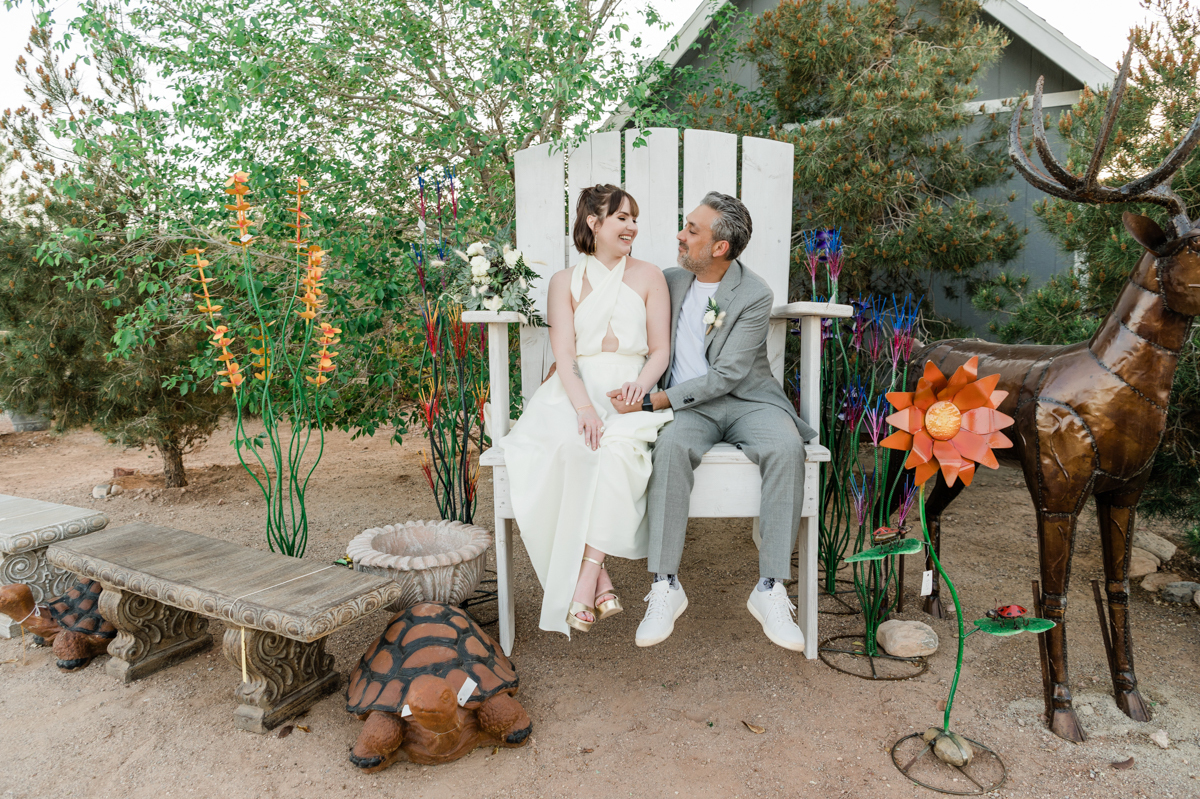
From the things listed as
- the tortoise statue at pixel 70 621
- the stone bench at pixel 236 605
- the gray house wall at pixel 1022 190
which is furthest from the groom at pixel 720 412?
the gray house wall at pixel 1022 190

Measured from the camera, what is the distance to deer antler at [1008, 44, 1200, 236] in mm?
1558

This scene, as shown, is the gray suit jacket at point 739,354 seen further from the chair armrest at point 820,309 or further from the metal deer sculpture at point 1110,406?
the metal deer sculpture at point 1110,406

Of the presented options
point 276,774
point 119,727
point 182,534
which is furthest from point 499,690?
point 182,534

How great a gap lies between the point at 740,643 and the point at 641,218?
5.24ft

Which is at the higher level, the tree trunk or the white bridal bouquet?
the white bridal bouquet

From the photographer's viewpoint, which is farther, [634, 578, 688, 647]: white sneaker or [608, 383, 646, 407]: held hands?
[608, 383, 646, 407]: held hands

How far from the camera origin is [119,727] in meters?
1.87

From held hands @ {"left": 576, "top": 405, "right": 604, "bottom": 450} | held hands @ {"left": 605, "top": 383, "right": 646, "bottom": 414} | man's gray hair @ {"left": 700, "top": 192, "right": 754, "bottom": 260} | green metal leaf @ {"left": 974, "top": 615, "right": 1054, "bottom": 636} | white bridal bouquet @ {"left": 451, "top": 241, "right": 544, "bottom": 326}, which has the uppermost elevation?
man's gray hair @ {"left": 700, "top": 192, "right": 754, "bottom": 260}

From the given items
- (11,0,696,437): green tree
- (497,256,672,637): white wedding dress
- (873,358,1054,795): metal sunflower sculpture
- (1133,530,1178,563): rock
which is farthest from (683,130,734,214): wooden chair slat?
(1133,530,1178,563): rock

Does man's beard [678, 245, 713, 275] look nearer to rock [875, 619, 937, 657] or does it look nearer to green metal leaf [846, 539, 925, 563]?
green metal leaf [846, 539, 925, 563]

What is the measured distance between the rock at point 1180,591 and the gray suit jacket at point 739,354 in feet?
5.05

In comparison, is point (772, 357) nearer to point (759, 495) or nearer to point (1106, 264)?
point (759, 495)

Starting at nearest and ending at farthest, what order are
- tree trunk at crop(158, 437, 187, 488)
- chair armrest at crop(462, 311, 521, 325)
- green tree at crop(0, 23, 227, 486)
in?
chair armrest at crop(462, 311, 521, 325), green tree at crop(0, 23, 227, 486), tree trunk at crop(158, 437, 187, 488)

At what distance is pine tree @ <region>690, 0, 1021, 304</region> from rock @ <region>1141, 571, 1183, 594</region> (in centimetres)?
157
